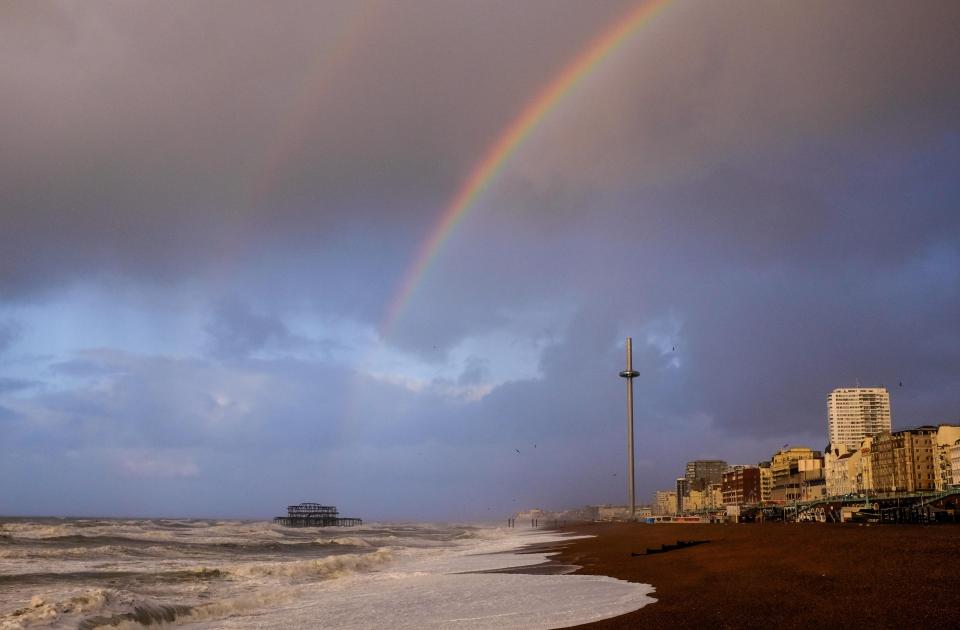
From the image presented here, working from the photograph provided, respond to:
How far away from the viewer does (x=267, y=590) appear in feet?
79.4

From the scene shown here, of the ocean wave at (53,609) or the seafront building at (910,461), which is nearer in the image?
the ocean wave at (53,609)

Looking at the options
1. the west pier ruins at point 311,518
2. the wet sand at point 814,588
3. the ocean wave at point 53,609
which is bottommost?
the west pier ruins at point 311,518

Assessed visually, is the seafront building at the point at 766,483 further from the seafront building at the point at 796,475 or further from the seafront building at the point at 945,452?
the seafront building at the point at 945,452

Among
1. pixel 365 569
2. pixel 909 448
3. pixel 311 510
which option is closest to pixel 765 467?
pixel 909 448

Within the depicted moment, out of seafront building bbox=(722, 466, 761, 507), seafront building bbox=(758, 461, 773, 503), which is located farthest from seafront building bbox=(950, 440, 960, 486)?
seafront building bbox=(722, 466, 761, 507)

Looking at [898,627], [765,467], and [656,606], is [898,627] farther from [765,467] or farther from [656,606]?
[765,467]

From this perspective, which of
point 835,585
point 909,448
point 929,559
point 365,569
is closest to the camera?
point 835,585

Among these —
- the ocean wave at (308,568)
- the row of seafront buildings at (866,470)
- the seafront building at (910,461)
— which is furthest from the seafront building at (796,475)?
the ocean wave at (308,568)

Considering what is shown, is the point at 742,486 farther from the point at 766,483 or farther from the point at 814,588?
the point at 814,588

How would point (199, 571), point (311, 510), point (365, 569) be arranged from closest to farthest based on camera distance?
point (199, 571), point (365, 569), point (311, 510)

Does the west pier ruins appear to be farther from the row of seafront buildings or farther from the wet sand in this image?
the wet sand

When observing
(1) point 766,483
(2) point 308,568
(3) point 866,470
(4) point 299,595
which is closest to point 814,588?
(4) point 299,595

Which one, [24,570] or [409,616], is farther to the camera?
[24,570]

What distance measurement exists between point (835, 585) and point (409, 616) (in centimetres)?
866
